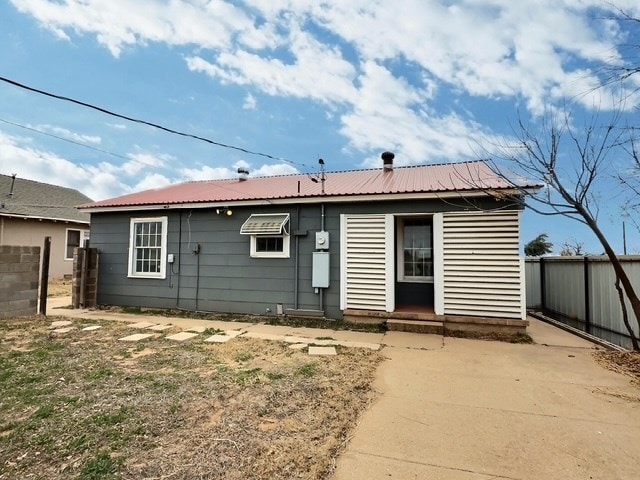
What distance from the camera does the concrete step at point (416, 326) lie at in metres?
6.32

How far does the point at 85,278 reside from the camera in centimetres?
863

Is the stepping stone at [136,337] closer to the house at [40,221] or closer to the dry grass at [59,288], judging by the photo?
the dry grass at [59,288]

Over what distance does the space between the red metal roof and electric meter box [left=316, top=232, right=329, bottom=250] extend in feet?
2.62

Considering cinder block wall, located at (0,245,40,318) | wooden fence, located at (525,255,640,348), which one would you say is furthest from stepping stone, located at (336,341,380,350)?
cinder block wall, located at (0,245,40,318)

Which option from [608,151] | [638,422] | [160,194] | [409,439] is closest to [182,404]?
[409,439]

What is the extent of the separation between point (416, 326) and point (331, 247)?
229cm

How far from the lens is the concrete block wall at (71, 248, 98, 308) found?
28.0 ft

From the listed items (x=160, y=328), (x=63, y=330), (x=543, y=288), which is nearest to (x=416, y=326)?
(x=160, y=328)

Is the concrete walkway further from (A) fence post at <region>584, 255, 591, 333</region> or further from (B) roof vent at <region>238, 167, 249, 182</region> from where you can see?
(B) roof vent at <region>238, 167, 249, 182</region>

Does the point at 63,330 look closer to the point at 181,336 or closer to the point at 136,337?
the point at 136,337

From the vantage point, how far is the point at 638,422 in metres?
2.91

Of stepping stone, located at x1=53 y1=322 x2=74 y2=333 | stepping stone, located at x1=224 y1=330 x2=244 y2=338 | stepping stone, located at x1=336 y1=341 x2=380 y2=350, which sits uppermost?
stepping stone, located at x1=53 y1=322 x2=74 y2=333

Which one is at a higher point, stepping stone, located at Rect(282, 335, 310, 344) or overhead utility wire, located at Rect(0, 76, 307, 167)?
overhead utility wire, located at Rect(0, 76, 307, 167)

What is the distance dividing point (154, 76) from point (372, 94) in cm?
572
